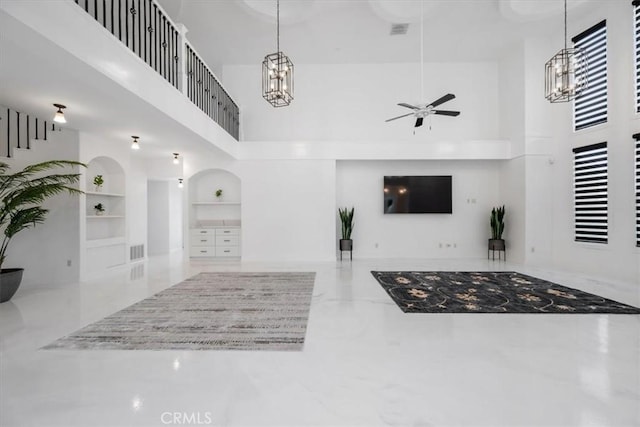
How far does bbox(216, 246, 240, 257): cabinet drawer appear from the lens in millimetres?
7617

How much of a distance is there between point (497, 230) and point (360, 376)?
6486 millimetres

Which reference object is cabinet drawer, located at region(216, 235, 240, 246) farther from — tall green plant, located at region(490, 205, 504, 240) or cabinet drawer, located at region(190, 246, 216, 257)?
tall green plant, located at region(490, 205, 504, 240)

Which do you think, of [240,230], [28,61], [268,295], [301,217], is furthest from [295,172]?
[28,61]

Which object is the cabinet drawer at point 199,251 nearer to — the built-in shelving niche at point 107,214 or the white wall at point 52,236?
the built-in shelving niche at point 107,214

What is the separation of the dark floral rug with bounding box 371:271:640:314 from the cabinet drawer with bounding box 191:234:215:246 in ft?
13.7

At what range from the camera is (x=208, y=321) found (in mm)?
3188

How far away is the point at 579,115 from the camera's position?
611 centimetres

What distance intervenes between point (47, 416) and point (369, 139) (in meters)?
7.50

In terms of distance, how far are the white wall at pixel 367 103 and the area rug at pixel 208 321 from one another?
4.65m

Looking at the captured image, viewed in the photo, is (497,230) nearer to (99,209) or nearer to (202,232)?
(202,232)

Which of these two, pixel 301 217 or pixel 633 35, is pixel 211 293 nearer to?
pixel 301 217

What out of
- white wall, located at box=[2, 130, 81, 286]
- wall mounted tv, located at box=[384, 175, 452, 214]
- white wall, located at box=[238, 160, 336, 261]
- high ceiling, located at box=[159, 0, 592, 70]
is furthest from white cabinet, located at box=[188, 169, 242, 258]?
wall mounted tv, located at box=[384, 175, 452, 214]

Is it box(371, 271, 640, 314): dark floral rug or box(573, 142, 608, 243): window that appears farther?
box(573, 142, 608, 243): window

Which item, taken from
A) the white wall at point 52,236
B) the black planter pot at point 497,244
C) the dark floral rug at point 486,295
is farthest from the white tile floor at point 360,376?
the black planter pot at point 497,244
